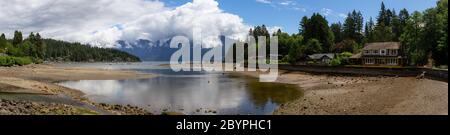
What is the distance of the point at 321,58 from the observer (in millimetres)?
105250

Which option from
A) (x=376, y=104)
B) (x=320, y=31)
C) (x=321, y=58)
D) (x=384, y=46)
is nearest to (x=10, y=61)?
(x=321, y=58)

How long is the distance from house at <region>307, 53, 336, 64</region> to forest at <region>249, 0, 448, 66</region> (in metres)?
4.33

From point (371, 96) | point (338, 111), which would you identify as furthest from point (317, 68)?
point (338, 111)

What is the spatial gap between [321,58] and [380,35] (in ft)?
101

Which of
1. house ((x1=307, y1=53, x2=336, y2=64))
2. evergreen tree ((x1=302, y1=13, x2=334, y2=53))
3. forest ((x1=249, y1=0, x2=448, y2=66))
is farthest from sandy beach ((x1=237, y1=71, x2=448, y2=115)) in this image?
evergreen tree ((x1=302, y1=13, x2=334, y2=53))

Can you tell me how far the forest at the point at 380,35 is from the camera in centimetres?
6109

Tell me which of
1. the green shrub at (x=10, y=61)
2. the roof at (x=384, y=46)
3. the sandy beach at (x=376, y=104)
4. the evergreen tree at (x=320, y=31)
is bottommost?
the sandy beach at (x=376, y=104)

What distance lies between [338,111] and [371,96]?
31.3 feet

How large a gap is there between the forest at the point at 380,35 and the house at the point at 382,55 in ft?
5.68

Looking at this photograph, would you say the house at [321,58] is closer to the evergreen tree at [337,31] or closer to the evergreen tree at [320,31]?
the evergreen tree at [320,31]

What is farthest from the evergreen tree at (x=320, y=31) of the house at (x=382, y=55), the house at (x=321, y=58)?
the house at (x=382, y=55)

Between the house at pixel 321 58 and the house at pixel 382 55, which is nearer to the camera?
A: the house at pixel 382 55

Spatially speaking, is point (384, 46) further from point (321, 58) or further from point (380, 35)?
point (380, 35)

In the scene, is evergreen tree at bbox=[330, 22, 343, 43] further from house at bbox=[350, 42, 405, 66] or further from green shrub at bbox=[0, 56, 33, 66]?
green shrub at bbox=[0, 56, 33, 66]
